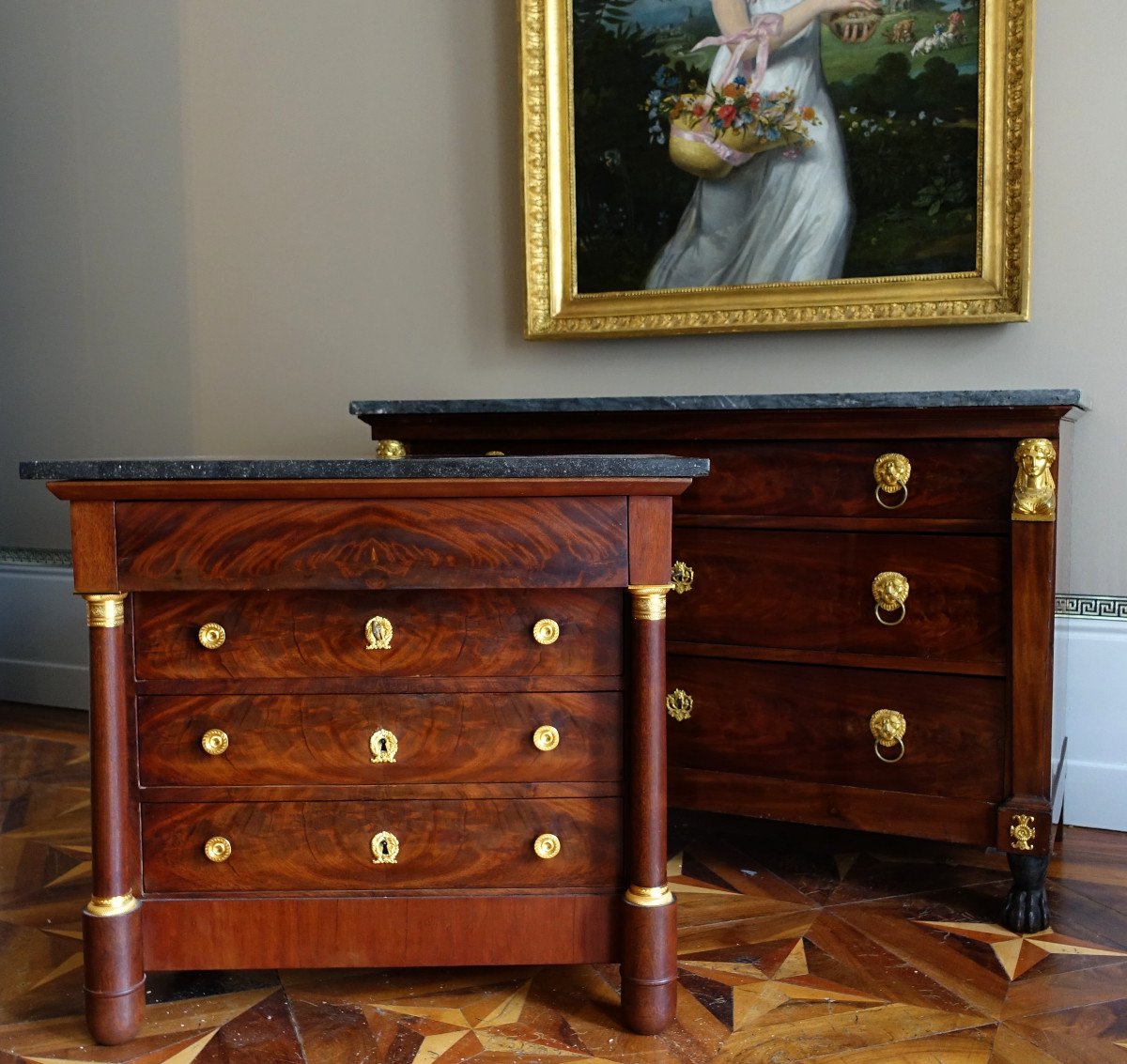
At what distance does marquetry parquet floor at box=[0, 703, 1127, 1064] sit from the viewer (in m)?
1.78

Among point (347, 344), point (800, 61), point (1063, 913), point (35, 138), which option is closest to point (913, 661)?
point (1063, 913)

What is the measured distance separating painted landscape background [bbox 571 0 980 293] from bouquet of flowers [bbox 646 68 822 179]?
0.04m

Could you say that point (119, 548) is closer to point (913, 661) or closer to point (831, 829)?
point (913, 661)

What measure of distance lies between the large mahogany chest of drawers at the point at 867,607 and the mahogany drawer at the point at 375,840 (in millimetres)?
681

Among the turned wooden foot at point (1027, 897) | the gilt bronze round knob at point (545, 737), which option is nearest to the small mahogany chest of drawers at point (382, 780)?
the gilt bronze round knob at point (545, 737)

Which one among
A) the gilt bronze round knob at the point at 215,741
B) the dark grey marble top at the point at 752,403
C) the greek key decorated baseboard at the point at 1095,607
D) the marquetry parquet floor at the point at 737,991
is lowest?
the marquetry parquet floor at the point at 737,991

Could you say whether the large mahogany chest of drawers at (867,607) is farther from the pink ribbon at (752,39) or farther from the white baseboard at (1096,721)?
the pink ribbon at (752,39)

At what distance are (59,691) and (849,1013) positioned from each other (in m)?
3.26

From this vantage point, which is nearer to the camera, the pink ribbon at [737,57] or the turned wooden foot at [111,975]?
the turned wooden foot at [111,975]

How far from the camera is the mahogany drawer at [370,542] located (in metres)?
1.73

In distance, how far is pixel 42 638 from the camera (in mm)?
4141

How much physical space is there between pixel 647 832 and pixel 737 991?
1.38 ft

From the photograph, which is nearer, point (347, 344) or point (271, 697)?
point (271, 697)

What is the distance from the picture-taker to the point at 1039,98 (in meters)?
2.80
